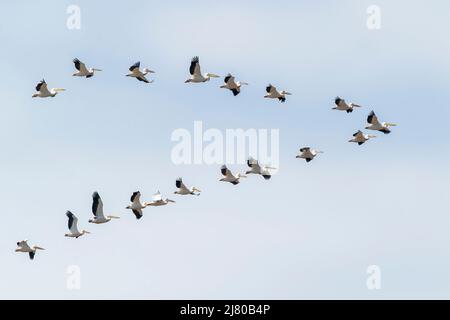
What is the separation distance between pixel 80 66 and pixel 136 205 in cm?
878

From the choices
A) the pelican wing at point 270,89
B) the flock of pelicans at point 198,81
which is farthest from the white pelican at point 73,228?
the pelican wing at point 270,89

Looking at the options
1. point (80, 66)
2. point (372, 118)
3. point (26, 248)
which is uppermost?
point (80, 66)

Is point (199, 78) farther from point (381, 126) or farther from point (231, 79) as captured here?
point (381, 126)

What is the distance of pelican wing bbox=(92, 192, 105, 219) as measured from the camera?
8788cm

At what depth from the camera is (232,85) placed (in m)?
92.8

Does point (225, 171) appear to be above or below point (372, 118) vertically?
below

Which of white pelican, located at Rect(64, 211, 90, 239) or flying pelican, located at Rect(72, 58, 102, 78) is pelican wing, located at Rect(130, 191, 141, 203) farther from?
flying pelican, located at Rect(72, 58, 102, 78)

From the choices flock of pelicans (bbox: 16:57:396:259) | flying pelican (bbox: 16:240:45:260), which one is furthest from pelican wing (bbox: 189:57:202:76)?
flying pelican (bbox: 16:240:45:260)

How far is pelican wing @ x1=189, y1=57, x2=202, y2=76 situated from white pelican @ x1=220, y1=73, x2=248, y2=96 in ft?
5.11

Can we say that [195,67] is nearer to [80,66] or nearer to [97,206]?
[80,66]

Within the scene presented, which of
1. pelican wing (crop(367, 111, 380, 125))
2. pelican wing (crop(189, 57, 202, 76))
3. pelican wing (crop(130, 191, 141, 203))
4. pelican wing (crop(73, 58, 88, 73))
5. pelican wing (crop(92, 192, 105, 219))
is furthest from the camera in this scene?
pelican wing (crop(367, 111, 380, 125))

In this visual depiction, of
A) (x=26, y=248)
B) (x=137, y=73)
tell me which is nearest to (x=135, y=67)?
(x=137, y=73)
